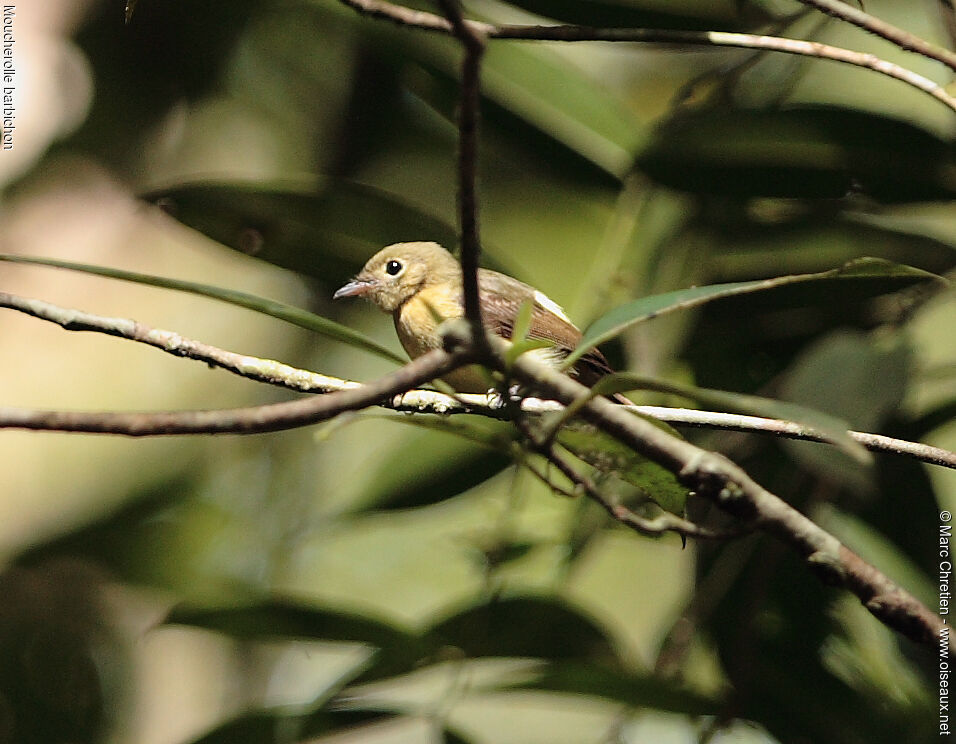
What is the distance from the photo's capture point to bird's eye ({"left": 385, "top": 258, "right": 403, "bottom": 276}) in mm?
2856

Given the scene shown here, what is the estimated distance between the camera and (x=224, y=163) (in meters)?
4.02

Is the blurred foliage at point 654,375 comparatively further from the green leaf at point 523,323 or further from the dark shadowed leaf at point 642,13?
the green leaf at point 523,323

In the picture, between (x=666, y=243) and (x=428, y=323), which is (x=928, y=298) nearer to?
(x=666, y=243)

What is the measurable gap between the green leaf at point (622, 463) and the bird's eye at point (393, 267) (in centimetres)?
182

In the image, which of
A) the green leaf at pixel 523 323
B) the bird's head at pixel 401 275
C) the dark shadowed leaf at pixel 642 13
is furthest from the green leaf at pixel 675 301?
the bird's head at pixel 401 275

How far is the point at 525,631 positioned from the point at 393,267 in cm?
138

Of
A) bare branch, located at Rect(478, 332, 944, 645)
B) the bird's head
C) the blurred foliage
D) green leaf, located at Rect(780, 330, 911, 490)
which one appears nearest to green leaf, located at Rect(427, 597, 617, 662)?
the blurred foliage

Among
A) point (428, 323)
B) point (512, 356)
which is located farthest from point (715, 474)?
point (428, 323)

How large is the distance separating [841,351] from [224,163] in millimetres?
3275

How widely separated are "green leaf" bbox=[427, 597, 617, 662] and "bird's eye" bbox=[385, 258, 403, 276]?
130 cm

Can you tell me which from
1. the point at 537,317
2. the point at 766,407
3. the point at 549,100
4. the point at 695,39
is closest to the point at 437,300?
the point at 537,317

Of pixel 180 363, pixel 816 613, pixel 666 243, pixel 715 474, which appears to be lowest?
pixel 715 474

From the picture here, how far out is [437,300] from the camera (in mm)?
2754

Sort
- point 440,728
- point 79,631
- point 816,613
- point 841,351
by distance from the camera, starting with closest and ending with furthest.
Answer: point 841,351, point 440,728, point 816,613, point 79,631
